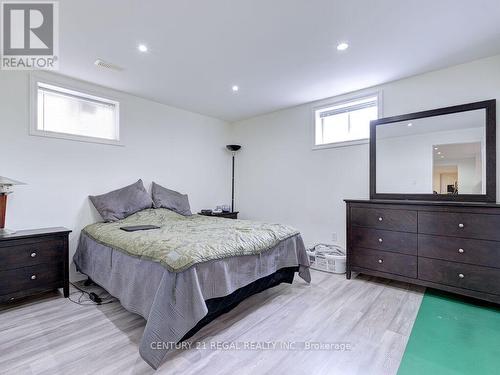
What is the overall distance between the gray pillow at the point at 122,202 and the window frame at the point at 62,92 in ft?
2.29

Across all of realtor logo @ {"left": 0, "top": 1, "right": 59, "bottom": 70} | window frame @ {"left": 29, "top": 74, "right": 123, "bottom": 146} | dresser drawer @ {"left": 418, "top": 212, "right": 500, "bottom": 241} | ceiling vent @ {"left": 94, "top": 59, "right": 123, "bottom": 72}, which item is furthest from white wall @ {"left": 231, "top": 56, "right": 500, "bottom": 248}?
realtor logo @ {"left": 0, "top": 1, "right": 59, "bottom": 70}

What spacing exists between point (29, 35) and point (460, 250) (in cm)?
459

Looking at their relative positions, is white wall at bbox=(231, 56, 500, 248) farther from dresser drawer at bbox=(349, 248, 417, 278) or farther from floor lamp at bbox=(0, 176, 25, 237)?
floor lamp at bbox=(0, 176, 25, 237)

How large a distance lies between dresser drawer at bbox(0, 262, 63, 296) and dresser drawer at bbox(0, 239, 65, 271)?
0.05 meters

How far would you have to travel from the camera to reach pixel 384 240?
2.90 m

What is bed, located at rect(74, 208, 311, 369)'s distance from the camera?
166 cm

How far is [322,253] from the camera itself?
353 centimetres

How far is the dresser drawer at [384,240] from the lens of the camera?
2.73m

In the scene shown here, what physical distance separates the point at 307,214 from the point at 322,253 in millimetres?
746

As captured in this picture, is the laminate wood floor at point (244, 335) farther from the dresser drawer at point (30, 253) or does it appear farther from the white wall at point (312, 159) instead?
the white wall at point (312, 159)

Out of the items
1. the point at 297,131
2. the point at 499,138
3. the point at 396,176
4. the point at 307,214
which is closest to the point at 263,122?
the point at 297,131

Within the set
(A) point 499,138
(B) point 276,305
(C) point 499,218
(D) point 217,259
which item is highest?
(A) point 499,138

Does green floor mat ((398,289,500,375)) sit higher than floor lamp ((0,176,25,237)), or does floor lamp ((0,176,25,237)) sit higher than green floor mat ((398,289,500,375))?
floor lamp ((0,176,25,237))

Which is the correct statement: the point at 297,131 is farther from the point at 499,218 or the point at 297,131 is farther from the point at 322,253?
the point at 499,218
